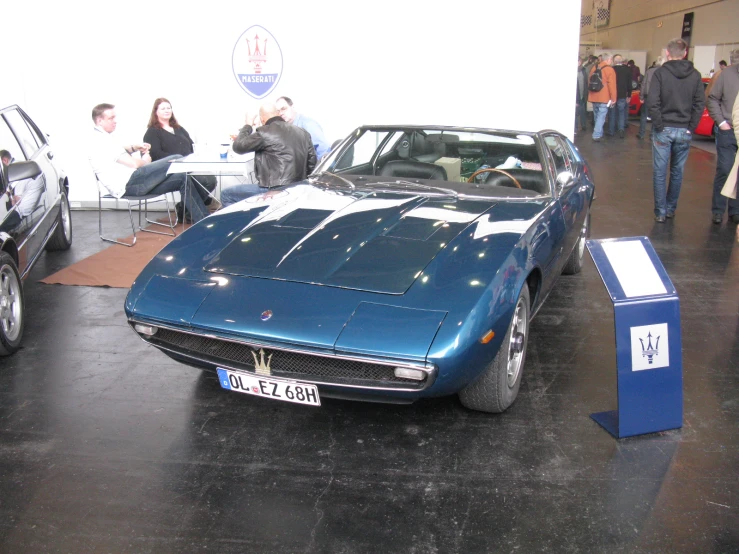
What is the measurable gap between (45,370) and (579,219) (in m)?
3.42

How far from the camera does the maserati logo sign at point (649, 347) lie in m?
2.92

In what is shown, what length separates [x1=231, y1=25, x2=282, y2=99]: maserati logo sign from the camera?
7660 mm

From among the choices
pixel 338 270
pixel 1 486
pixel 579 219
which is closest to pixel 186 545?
pixel 1 486

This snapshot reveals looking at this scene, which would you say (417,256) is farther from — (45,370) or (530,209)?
(45,370)

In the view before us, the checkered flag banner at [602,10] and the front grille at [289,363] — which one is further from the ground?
the checkered flag banner at [602,10]

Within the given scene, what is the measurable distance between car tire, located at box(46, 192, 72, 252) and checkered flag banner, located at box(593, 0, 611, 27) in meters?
28.0

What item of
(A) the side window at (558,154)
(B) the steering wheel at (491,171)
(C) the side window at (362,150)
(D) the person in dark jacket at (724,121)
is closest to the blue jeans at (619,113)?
(D) the person in dark jacket at (724,121)

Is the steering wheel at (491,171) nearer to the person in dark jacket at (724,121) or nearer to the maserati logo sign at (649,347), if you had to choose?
the maserati logo sign at (649,347)

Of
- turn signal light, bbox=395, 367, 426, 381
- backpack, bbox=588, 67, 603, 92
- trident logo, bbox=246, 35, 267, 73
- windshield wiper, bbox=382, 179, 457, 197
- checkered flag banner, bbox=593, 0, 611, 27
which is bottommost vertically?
turn signal light, bbox=395, 367, 426, 381

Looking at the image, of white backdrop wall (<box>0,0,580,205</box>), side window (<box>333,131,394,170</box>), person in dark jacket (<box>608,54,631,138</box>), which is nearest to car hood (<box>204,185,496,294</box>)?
side window (<box>333,131,394,170</box>)

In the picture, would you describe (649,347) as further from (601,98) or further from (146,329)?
(601,98)

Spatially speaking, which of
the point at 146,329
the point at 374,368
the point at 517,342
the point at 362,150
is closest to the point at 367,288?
the point at 374,368

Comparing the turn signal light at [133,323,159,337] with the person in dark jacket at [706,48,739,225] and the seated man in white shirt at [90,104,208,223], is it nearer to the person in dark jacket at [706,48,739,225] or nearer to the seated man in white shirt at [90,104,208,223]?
→ the seated man in white shirt at [90,104,208,223]

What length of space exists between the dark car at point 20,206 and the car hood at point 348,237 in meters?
1.35
